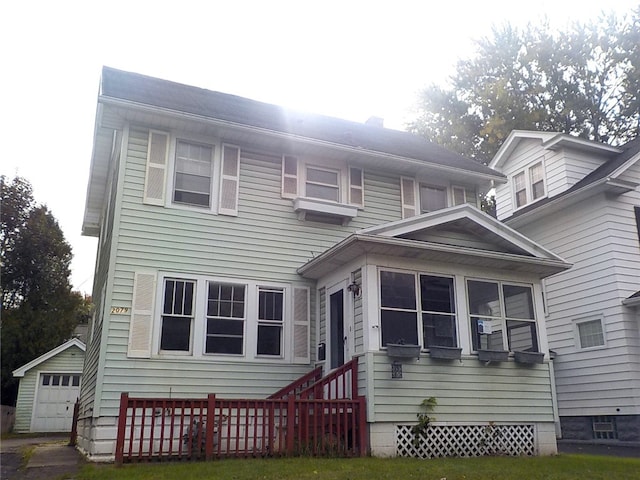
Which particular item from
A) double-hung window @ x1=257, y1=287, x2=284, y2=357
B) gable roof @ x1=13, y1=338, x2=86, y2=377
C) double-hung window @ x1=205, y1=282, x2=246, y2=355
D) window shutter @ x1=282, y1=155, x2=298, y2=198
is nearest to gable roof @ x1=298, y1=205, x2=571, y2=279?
double-hung window @ x1=257, y1=287, x2=284, y2=357

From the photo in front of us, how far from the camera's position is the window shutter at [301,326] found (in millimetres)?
10805

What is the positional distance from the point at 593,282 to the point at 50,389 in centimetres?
2077

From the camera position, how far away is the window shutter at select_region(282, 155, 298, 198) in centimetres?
1177

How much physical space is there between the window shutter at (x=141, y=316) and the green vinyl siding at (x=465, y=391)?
158 inches

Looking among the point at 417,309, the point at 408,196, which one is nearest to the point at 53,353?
the point at 408,196

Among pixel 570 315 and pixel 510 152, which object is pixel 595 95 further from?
pixel 570 315

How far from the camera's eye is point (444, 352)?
9320mm

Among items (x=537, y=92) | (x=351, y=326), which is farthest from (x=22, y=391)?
(x=537, y=92)

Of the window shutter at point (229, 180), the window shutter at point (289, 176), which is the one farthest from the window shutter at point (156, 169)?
the window shutter at point (289, 176)

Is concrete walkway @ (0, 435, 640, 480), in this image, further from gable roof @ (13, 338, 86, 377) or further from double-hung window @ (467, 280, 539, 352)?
gable roof @ (13, 338, 86, 377)

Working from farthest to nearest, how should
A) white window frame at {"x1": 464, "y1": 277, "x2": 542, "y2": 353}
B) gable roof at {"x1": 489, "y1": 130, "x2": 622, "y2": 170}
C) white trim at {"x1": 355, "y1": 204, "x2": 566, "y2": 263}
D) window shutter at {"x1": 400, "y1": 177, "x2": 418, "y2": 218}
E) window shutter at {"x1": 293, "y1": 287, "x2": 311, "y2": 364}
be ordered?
gable roof at {"x1": 489, "y1": 130, "x2": 622, "y2": 170} → window shutter at {"x1": 400, "y1": 177, "x2": 418, "y2": 218} → window shutter at {"x1": 293, "y1": 287, "x2": 311, "y2": 364} → white window frame at {"x1": 464, "y1": 277, "x2": 542, "y2": 353} → white trim at {"x1": 355, "y1": 204, "x2": 566, "y2": 263}

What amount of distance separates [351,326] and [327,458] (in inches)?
88.4

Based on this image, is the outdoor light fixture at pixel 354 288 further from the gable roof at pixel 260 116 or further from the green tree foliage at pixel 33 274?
the green tree foliage at pixel 33 274

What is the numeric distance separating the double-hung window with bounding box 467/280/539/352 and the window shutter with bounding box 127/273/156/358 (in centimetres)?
572
